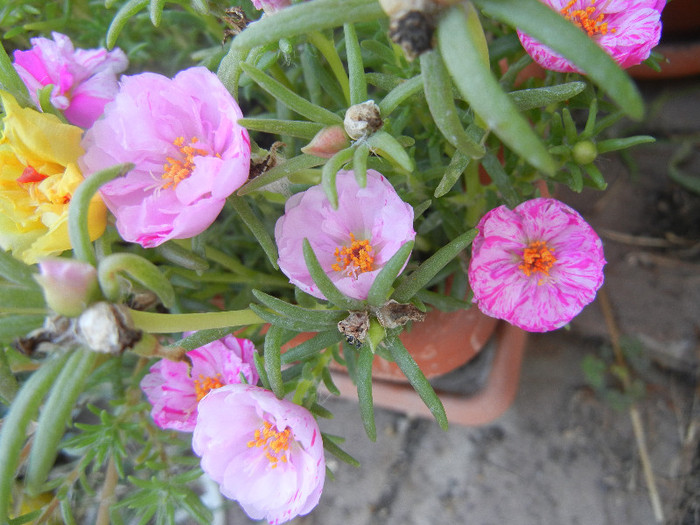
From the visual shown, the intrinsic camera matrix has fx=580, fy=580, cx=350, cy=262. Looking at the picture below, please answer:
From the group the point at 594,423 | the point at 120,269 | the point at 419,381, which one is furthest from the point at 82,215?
the point at 594,423

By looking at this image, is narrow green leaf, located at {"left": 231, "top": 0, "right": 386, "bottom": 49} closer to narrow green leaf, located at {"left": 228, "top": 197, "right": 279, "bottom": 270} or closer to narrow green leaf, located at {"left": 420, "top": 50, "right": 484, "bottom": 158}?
narrow green leaf, located at {"left": 420, "top": 50, "right": 484, "bottom": 158}

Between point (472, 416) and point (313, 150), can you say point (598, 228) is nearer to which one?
point (472, 416)

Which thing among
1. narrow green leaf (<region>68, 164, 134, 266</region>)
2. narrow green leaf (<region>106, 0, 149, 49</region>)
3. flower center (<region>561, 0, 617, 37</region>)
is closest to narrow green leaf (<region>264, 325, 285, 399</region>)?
narrow green leaf (<region>68, 164, 134, 266</region>)

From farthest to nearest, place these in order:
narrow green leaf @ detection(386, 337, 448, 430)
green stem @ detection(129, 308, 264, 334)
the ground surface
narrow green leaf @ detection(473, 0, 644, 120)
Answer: the ground surface, narrow green leaf @ detection(386, 337, 448, 430), green stem @ detection(129, 308, 264, 334), narrow green leaf @ detection(473, 0, 644, 120)

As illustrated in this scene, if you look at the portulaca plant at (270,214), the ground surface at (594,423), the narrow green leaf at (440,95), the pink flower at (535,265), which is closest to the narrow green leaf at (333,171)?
the portulaca plant at (270,214)

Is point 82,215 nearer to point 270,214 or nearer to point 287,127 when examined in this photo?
point 287,127

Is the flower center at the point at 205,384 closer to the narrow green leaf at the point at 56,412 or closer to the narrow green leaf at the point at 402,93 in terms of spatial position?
the narrow green leaf at the point at 56,412
